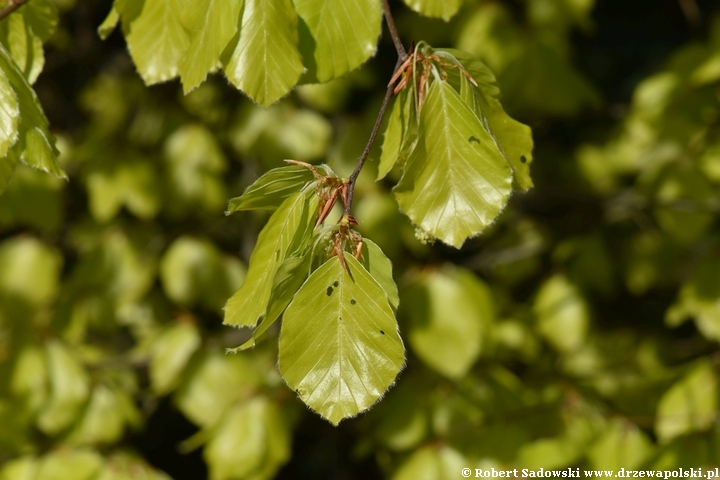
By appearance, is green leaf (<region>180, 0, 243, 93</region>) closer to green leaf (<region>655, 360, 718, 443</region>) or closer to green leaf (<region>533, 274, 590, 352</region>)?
green leaf (<region>655, 360, 718, 443</region>)

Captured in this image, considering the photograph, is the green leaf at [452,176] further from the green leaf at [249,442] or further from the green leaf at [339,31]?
the green leaf at [249,442]

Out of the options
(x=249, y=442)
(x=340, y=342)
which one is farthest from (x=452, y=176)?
(x=249, y=442)

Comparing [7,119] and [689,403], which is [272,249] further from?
[689,403]

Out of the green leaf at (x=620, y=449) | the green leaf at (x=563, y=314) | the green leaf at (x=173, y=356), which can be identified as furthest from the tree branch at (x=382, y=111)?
the green leaf at (x=563, y=314)

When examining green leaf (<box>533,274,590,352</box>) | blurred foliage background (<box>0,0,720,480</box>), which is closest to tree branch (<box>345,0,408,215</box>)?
blurred foliage background (<box>0,0,720,480</box>)

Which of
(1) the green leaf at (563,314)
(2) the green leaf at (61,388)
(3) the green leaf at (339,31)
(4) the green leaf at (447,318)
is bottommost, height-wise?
(1) the green leaf at (563,314)

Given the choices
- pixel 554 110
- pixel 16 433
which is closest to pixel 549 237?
pixel 554 110

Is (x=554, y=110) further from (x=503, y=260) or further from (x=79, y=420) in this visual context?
(x=79, y=420)
